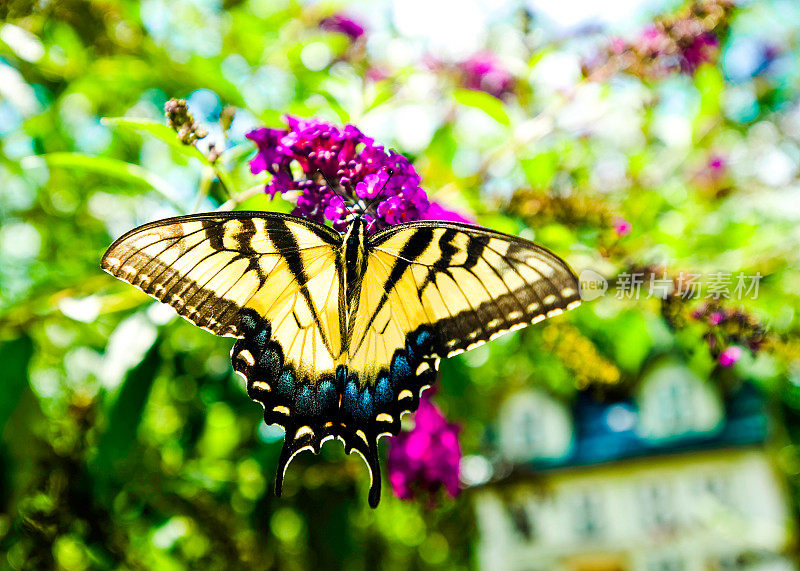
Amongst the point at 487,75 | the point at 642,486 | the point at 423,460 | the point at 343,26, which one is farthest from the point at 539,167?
the point at 642,486

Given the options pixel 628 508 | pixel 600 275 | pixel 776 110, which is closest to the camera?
pixel 600 275

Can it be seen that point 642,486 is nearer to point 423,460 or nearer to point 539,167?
point 423,460

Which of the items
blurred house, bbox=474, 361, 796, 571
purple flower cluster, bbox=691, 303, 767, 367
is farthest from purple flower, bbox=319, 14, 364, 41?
blurred house, bbox=474, 361, 796, 571

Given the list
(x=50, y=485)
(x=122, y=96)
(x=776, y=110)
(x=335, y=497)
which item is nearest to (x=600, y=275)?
(x=335, y=497)

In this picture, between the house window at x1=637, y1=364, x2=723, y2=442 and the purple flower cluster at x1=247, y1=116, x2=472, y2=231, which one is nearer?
the purple flower cluster at x1=247, y1=116, x2=472, y2=231

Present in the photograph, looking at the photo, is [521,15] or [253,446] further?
[253,446]

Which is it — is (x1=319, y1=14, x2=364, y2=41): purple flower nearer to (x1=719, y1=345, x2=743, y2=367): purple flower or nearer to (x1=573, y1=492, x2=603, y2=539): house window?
(x1=719, y1=345, x2=743, y2=367): purple flower

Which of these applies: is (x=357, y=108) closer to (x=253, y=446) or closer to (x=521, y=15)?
(x=521, y=15)
